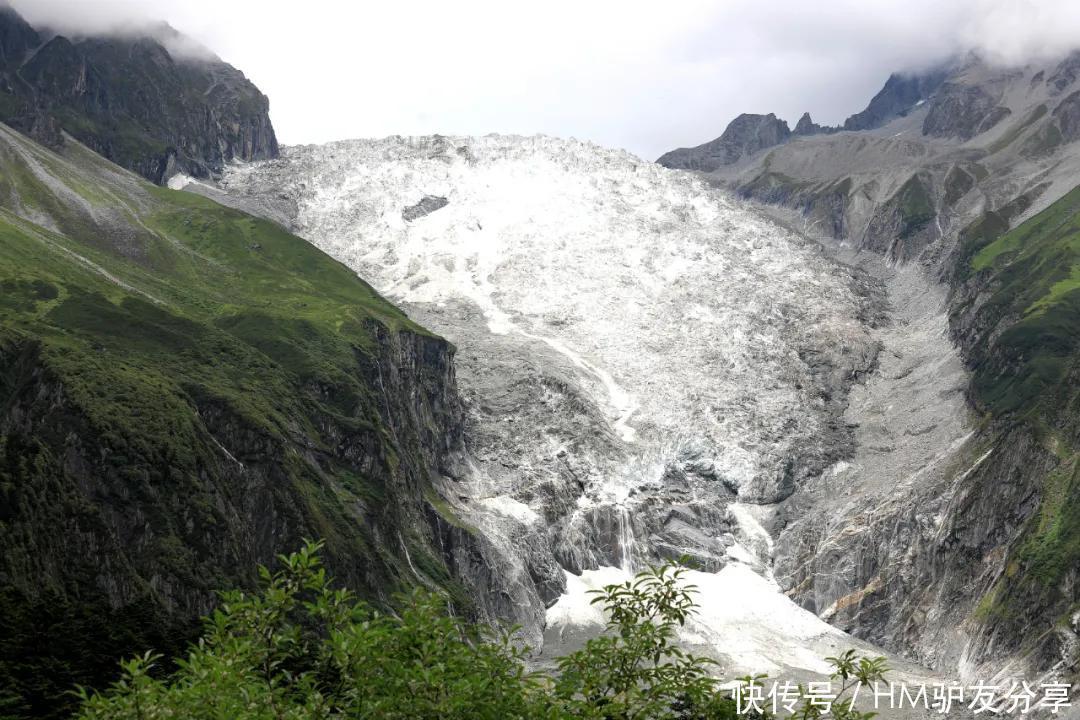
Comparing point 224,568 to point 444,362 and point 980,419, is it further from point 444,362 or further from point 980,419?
point 980,419

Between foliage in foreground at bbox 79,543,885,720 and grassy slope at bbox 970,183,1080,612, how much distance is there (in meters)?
108

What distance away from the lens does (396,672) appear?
1875cm

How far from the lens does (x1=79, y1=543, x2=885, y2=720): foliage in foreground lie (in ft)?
60.1

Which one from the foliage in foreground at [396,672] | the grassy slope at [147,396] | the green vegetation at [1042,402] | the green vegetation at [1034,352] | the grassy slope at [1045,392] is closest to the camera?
the foliage in foreground at [396,672]

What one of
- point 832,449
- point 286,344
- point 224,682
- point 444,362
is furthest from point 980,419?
point 224,682

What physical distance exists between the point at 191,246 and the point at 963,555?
136339 mm

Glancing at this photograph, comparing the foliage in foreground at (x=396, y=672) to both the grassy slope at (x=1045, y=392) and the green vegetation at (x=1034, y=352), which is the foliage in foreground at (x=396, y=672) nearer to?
the grassy slope at (x=1045, y=392)

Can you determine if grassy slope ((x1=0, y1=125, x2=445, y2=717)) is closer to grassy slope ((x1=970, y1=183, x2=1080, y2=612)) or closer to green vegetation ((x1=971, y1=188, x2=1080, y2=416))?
grassy slope ((x1=970, y1=183, x2=1080, y2=612))

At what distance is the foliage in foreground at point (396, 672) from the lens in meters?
18.3

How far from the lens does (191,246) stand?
196500 millimetres

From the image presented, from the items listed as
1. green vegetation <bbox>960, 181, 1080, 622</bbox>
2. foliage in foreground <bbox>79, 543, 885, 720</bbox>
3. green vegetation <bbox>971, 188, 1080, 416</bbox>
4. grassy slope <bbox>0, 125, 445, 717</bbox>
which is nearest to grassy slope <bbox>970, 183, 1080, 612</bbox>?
green vegetation <bbox>971, 188, 1080, 416</bbox>

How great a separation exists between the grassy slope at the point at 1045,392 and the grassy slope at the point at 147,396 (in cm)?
6927

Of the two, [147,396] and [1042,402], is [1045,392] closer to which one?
[1042,402]

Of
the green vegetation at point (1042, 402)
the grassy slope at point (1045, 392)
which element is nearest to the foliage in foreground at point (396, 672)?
the green vegetation at point (1042, 402)
